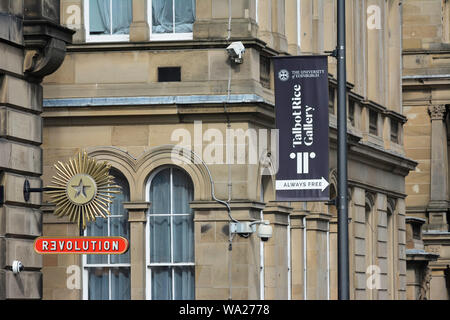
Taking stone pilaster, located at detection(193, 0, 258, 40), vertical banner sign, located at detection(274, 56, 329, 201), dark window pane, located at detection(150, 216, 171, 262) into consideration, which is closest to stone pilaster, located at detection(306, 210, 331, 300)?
vertical banner sign, located at detection(274, 56, 329, 201)

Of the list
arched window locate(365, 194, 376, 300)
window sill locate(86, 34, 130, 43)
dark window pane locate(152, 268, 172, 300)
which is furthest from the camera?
arched window locate(365, 194, 376, 300)

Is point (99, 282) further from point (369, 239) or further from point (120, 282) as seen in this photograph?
point (369, 239)

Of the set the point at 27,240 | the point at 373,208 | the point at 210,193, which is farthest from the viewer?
the point at 373,208

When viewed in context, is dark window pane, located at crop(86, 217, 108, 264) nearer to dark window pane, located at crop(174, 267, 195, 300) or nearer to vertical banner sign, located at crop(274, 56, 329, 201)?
dark window pane, located at crop(174, 267, 195, 300)

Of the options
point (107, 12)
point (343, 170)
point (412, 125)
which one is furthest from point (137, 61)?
point (412, 125)

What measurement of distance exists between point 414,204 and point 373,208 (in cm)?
1506

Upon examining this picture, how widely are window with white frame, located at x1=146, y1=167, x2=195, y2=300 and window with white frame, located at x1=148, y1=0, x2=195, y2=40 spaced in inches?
104

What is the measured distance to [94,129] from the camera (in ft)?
108

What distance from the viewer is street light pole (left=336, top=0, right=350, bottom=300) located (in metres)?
26.6

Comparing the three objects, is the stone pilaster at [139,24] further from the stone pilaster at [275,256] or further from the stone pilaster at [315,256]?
the stone pilaster at [315,256]

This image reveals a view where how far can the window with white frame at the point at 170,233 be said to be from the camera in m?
32.8
